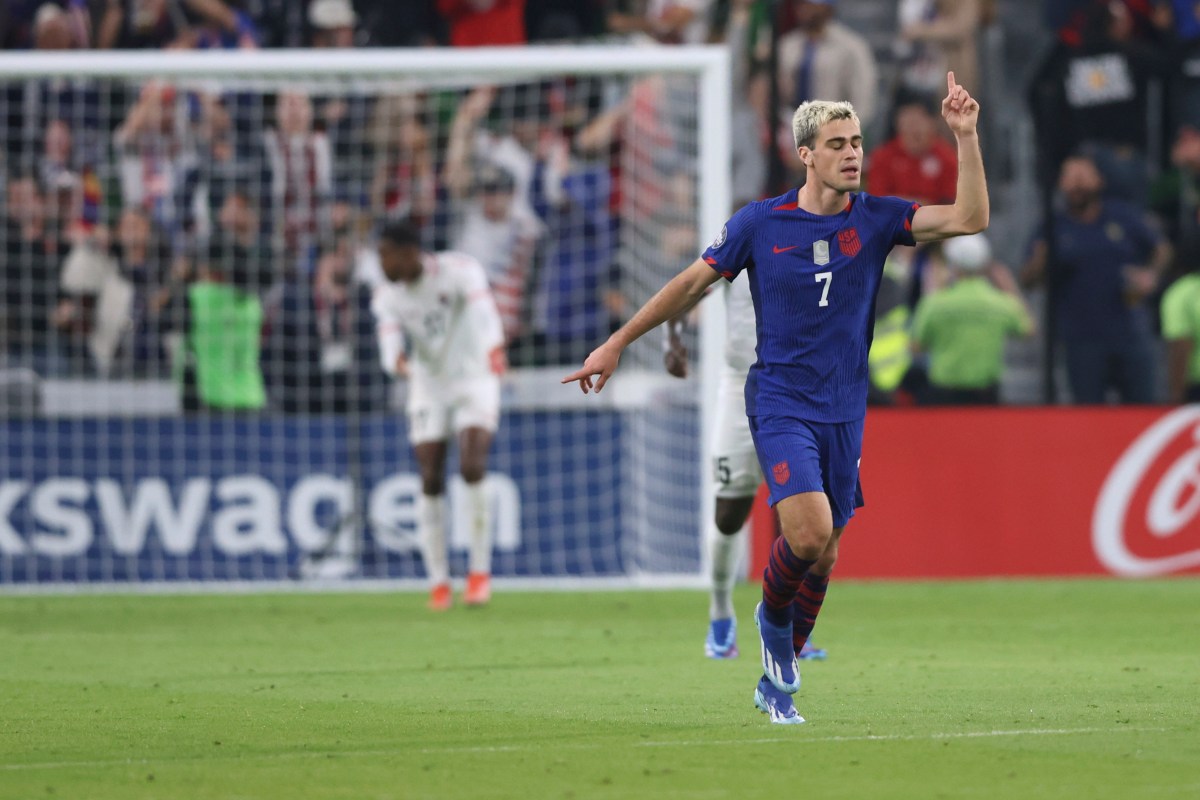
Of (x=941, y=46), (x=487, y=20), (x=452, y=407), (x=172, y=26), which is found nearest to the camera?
(x=452, y=407)

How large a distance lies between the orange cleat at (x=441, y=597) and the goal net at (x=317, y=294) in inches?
79.8

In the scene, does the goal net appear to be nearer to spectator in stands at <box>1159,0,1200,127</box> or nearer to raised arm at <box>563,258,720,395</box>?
spectator in stands at <box>1159,0,1200,127</box>

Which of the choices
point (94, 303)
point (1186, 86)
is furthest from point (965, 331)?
point (94, 303)

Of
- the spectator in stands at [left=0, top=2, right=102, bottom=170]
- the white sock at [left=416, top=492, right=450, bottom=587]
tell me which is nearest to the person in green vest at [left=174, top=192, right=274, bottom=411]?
the spectator in stands at [left=0, top=2, right=102, bottom=170]

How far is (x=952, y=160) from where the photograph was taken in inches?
652

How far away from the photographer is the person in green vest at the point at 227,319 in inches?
639

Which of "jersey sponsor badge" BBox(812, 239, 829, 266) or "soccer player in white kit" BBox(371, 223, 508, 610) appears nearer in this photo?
"jersey sponsor badge" BBox(812, 239, 829, 266)

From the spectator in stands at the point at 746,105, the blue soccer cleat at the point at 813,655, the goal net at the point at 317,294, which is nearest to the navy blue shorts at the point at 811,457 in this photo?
the blue soccer cleat at the point at 813,655

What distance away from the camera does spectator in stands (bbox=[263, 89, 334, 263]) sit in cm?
1681

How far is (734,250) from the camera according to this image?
24.6ft

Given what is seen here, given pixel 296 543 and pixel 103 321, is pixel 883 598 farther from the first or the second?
pixel 103 321

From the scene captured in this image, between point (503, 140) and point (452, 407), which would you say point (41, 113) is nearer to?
point (503, 140)

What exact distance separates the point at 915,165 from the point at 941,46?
137cm

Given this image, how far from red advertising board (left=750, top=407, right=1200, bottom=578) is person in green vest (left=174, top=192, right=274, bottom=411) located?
4274 mm
